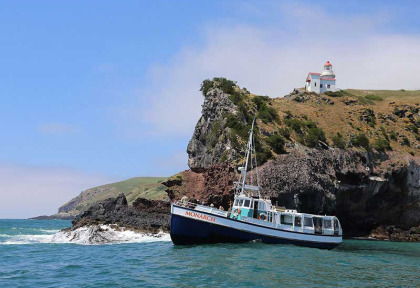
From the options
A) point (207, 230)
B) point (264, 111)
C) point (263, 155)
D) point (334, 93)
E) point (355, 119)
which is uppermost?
point (334, 93)

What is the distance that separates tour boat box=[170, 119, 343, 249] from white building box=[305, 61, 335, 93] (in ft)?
210

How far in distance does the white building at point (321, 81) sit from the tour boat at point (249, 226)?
63.9m

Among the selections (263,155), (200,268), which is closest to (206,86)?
(263,155)

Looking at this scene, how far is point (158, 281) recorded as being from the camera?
2217 centimetres

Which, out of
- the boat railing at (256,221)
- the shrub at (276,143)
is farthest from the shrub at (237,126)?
the boat railing at (256,221)

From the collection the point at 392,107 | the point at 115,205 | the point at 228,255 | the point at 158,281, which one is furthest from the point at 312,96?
the point at 158,281

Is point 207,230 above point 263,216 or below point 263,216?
below

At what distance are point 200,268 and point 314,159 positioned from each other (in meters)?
42.1

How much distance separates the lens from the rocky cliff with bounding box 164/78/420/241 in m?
59.7

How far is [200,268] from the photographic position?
2553cm

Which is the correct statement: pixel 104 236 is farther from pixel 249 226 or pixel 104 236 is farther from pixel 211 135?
pixel 211 135

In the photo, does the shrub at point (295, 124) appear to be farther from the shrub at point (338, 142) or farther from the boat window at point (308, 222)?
the boat window at point (308, 222)

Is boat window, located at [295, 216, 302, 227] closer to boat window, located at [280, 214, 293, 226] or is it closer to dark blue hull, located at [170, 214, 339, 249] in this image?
boat window, located at [280, 214, 293, 226]

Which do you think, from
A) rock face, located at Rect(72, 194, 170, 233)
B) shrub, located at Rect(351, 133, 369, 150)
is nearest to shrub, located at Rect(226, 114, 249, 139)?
rock face, located at Rect(72, 194, 170, 233)
